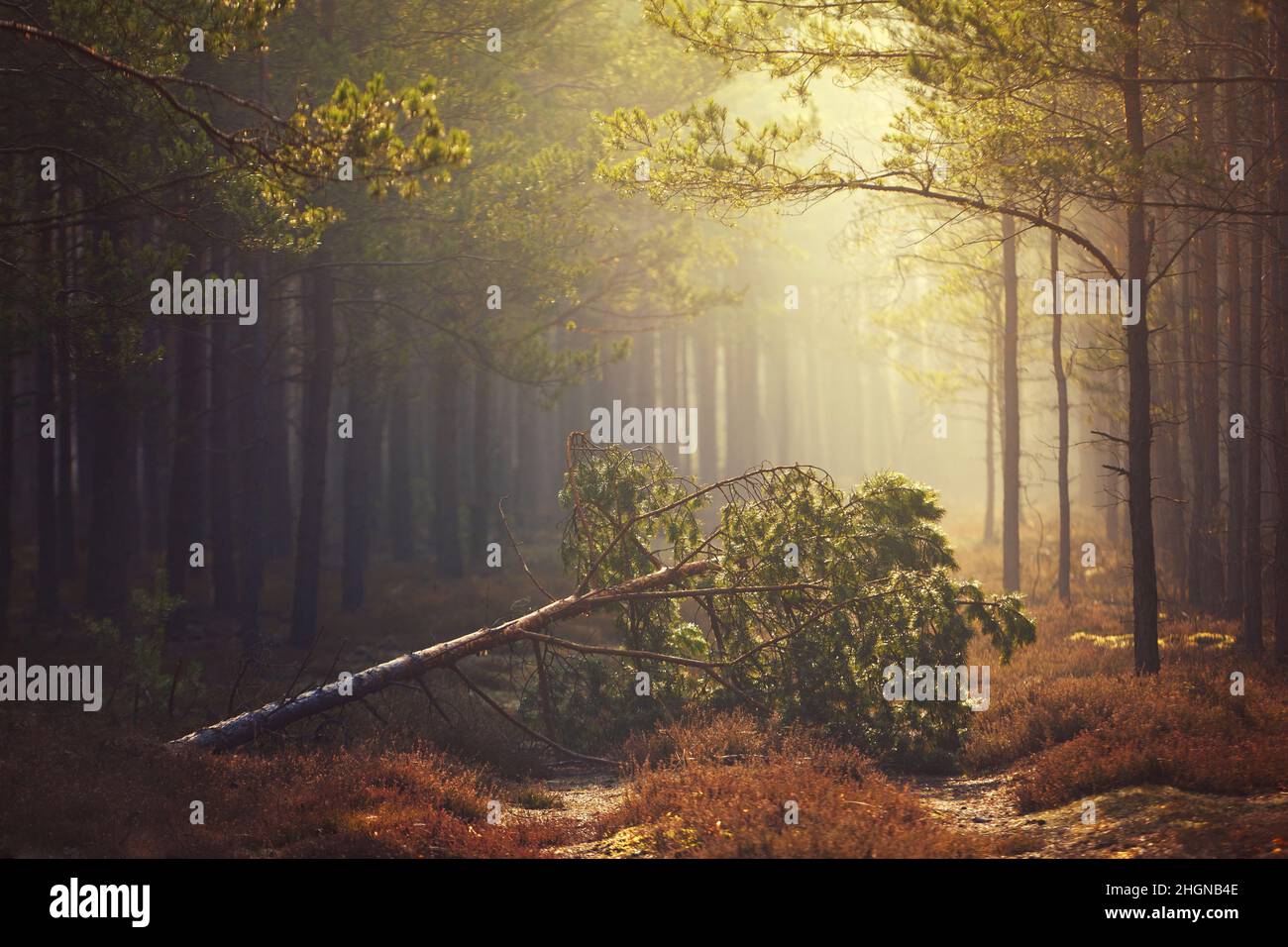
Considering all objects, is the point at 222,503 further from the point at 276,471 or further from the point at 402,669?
the point at 402,669

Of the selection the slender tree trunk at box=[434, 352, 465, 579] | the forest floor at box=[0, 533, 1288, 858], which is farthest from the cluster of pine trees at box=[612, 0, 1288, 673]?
the slender tree trunk at box=[434, 352, 465, 579]

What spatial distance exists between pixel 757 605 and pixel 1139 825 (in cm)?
519

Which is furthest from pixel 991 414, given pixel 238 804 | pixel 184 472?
pixel 238 804

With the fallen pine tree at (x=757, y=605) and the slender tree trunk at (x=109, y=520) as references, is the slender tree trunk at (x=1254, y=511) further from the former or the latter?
the slender tree trunk at (x=109, y=520)

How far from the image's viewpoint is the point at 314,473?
17.2m

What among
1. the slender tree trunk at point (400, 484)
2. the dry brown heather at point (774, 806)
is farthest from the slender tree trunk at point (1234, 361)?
the slender tree trunk at point (400, 484)

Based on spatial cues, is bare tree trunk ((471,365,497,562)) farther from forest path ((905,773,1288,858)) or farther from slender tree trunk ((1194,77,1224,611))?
forest path ((905,773,1288,858))

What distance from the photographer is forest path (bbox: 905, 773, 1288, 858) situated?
702 centimetres

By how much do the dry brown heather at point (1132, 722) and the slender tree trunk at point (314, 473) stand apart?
10.6m

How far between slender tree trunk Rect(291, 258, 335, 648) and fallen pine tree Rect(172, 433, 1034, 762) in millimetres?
5468
